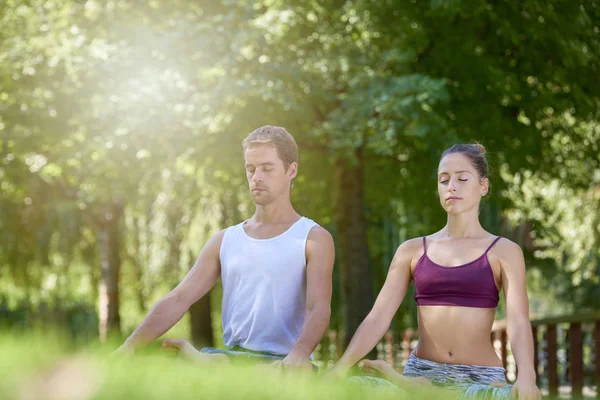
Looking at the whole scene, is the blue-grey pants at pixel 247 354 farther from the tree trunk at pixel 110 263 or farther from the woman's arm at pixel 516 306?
the tree trunk at pixel 110 263

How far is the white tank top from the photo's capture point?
4711mm

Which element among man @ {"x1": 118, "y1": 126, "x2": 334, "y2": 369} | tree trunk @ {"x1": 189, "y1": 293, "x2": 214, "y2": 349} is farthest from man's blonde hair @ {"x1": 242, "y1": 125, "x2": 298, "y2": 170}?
tree trunk @ {"x1": 189, "y1": 293, "x2": 214, "y2": 349}

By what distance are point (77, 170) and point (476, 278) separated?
11.4m

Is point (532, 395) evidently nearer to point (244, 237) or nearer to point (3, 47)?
point (244, 237)

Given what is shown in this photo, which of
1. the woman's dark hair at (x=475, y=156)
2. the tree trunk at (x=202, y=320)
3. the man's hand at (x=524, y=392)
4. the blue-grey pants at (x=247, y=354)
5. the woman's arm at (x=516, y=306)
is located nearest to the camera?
the man's hand at (x=524, y=392)

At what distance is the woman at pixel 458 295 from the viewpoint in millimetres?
4324

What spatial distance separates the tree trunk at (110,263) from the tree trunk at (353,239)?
851cm

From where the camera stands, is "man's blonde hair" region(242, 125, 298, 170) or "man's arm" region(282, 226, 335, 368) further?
"man's blonde hair" region(242, 125, 298, 170)

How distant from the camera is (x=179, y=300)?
4676mm

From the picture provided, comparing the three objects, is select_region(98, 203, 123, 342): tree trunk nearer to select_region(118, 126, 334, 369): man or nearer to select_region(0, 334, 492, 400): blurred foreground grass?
select_region(118, 126, 334, 369): man

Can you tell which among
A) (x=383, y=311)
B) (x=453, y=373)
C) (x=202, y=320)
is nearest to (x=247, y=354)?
(x=383, y=311)

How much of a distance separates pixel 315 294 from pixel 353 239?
994cm

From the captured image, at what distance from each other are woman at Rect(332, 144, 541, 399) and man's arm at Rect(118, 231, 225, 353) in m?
0.84

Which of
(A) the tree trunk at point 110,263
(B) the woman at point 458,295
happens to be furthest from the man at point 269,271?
(A) the tree trunk at point 110,263
